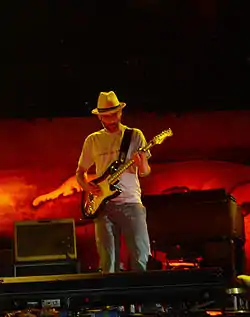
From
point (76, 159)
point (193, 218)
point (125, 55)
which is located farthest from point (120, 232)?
point (76, 159)

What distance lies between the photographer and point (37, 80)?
8164 mm

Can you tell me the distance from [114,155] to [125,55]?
2784 mm

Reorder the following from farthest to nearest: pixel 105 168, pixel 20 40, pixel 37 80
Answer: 1. pixel 37 80
2. pixel 20 40
3. pixel 105 168

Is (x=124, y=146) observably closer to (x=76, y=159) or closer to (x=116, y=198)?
(x=116, y=198)

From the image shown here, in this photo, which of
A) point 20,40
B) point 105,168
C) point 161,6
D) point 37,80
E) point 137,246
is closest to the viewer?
point 137,246

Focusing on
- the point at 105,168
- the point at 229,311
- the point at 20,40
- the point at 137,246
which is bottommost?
the point at 229,311

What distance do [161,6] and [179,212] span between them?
A: 6.93 feet

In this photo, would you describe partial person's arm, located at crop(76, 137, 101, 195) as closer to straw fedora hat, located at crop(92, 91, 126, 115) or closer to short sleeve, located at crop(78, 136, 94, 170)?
short sleeve, located at crop(78, 136, 94, 170)

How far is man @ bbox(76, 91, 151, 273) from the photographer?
5055mm

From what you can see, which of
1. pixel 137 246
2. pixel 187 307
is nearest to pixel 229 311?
pixel 187 307

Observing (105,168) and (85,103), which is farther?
(85,103)

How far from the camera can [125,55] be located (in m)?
7.86

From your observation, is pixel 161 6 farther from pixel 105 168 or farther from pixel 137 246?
pixel 137 246

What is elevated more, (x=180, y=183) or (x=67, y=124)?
(x=67, y=124)
